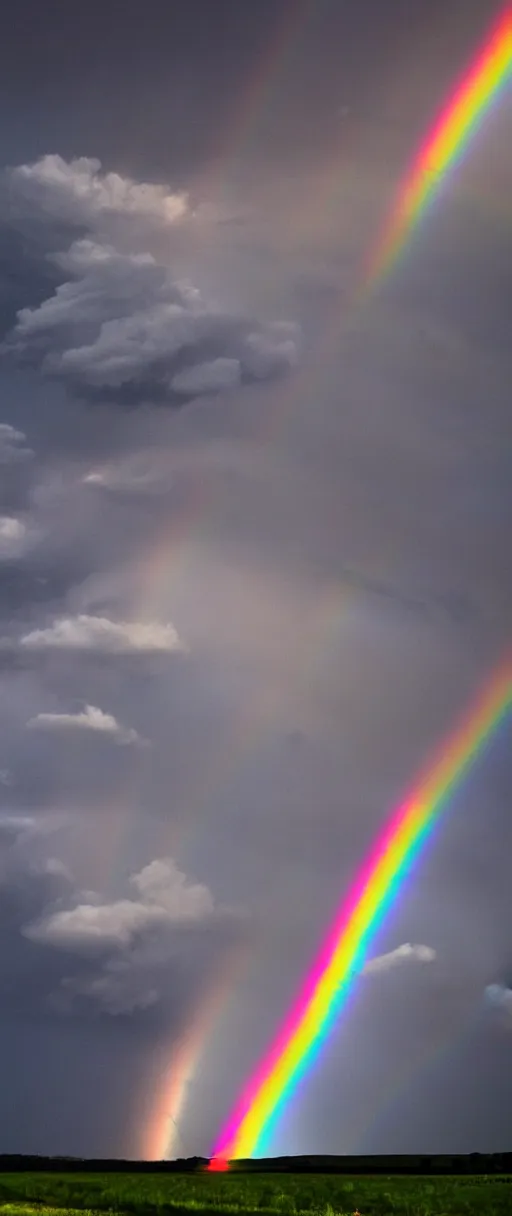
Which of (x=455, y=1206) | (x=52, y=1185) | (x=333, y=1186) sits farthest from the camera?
(x=333, y=1186)

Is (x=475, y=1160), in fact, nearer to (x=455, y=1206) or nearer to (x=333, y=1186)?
(x=333, y=1186)

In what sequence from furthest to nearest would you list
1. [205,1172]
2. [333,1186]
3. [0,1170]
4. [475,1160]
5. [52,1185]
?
[475,1160], [0,1170], [205,1172], [333,1186], [52,1185]

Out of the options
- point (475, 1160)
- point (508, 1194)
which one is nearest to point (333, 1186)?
point (508, 1194)

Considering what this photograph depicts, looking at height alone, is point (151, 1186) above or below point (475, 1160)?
below

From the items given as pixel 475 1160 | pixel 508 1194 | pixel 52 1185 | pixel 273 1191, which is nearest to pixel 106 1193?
pixel 52 1185

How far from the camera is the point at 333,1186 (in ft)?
374

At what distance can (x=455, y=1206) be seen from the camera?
95188 millimetres

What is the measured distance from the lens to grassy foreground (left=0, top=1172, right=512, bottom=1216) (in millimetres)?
90062

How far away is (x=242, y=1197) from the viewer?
339ft

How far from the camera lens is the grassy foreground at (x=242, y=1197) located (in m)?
90.1

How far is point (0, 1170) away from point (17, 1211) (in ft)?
255

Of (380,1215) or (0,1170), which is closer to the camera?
(380,1215)

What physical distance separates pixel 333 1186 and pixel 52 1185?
24495 mm

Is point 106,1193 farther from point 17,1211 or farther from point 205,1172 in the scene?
point 205,1172
